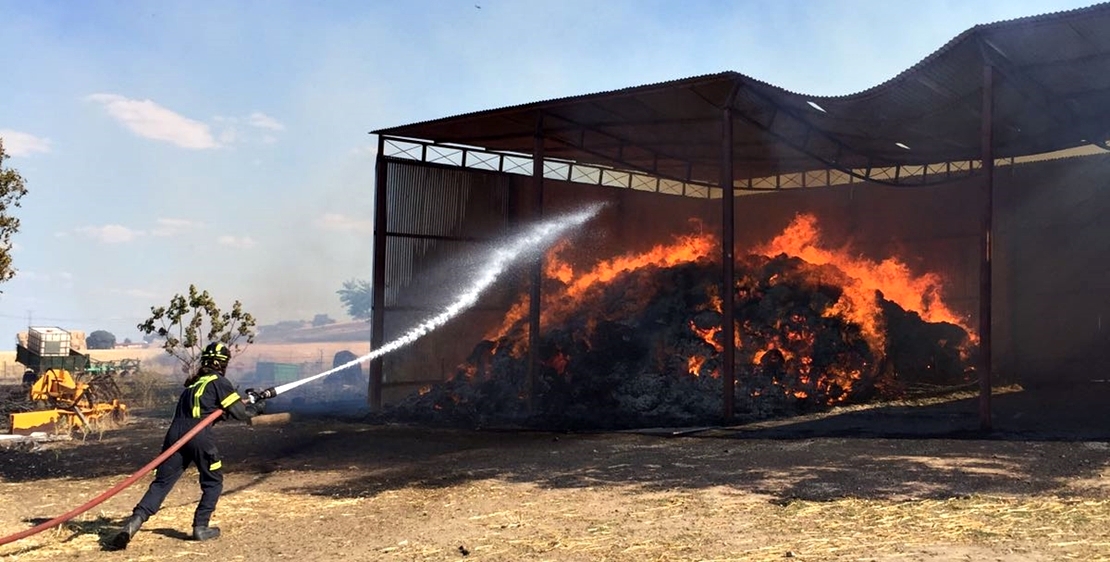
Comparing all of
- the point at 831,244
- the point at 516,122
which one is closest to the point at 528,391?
the point at 516,122

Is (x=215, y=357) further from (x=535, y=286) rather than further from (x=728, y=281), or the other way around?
(x=535, y=286)

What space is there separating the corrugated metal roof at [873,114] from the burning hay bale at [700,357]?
139 inches

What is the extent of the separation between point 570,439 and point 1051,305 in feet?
46.0

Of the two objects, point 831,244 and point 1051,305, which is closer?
point 1051,305

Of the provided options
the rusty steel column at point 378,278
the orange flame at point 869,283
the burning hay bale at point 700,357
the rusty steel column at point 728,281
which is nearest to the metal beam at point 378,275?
the rusty steel column at point 378,278

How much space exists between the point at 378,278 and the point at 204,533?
41.4 feet

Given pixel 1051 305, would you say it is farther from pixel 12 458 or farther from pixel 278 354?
pixel 278 354

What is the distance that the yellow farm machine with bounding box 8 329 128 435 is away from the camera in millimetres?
15086

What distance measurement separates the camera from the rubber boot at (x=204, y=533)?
7.02m

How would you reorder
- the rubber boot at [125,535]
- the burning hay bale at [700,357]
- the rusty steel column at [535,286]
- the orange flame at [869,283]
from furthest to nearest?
1. the orange flame at [869,283]
2. the rusty steel column at [535,286]
3. the burning hay bale at [700,357]
4. the rubber boot at [125,535]

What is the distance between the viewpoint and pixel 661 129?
62.4 feet

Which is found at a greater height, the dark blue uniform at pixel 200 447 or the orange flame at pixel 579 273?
the orange flame at pixel 579 273

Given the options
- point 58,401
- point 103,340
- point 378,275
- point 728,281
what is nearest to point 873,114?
point 728,281

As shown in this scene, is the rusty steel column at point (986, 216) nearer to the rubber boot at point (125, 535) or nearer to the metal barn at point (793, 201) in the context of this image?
the metal barn at point (793, 201)
